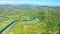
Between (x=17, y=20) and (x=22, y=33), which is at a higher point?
(x=17, y=20)

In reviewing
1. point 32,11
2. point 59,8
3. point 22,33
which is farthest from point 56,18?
point 22,33

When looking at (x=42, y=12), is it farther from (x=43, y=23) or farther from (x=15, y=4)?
(x=15, y=4)

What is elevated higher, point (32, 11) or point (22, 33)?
point (32, 11)

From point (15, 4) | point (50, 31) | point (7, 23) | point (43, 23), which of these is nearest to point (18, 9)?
point (15, 4)

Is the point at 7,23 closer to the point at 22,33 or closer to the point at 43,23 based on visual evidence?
the point at 22,33

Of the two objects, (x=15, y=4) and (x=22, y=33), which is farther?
(x=15, y=4)

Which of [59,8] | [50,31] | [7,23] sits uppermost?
[59,8]
